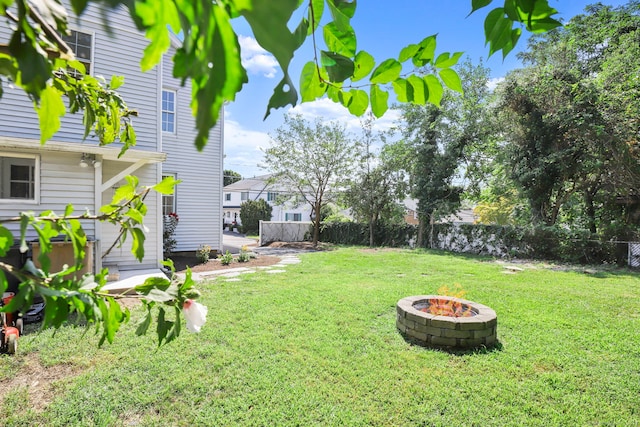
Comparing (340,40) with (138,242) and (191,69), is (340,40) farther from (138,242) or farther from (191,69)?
(138,242)

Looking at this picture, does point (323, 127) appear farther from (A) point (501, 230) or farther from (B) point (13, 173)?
(B) point (13, 173)

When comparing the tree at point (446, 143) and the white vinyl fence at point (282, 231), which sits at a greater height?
the tree at point (446, 143)

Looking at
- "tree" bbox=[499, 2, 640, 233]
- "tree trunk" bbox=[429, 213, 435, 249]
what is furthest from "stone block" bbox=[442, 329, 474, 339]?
"tree trunk" bbox=[429, 213, 435, 249]

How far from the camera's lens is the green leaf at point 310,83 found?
0.88 metres

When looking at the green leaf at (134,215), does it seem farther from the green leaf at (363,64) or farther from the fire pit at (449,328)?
the fire pit at (449,328)

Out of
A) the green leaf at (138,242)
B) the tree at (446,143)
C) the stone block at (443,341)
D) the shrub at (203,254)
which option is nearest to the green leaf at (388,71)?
the green leaf at (138,242)

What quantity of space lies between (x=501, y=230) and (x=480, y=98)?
6.94m

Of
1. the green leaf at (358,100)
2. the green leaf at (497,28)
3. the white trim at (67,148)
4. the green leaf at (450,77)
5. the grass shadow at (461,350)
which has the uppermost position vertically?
the white trim at (67,148)

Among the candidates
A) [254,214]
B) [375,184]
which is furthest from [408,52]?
[254,214]

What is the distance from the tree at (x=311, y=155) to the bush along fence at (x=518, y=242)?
3.77 m

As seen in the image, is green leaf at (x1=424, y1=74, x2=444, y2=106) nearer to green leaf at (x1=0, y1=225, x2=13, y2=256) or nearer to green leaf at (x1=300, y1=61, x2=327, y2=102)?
green leaf at (x1=300, y1=61, x2=327, y2=102)

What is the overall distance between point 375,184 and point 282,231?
599cm

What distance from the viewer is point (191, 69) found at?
0.33m

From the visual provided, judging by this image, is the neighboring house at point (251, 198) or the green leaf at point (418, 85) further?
the neighboring house at point (251, 198)
